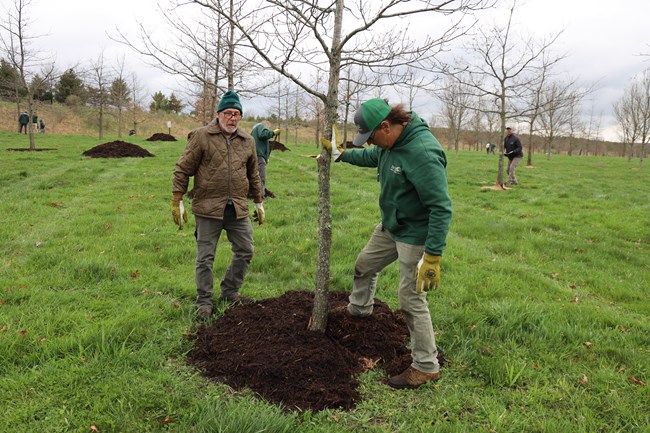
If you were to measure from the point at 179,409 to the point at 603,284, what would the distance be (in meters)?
5.30

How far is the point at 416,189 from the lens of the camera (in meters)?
2.74

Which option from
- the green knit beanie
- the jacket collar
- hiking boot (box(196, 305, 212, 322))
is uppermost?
the green knit beanie

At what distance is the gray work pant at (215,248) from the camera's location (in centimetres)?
392

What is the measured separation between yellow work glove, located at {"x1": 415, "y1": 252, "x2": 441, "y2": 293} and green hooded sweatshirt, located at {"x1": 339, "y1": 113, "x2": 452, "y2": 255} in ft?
0.16

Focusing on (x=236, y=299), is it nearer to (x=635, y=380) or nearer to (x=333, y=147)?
(x=333, y=147)

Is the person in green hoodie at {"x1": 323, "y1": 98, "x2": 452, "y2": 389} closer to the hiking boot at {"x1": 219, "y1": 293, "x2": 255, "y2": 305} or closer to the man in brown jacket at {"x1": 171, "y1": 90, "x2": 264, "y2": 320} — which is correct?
the man in brown jacket at {"x1": 171, "y1": 90, "x2": 264, "y2": 320}

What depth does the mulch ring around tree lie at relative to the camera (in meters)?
2.85

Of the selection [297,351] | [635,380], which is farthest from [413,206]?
[635,380]

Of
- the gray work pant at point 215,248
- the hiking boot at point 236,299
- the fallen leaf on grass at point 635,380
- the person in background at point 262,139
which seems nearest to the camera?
the fallen leaf on grass at point 635,380

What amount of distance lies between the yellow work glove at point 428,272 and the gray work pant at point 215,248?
201 centimetres

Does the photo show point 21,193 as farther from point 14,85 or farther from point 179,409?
point 14,85

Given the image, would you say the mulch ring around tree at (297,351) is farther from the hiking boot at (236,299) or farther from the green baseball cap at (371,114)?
the green baseball cap at (371,114)

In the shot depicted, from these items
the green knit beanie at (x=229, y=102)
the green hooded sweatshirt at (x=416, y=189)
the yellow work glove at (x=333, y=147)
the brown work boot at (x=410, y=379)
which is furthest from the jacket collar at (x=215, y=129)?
the brown work boot at (x=410, y=379)

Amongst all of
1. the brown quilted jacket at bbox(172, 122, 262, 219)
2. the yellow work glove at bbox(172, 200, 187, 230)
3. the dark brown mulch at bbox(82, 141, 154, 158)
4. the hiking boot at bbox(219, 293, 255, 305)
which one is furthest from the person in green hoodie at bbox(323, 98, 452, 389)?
the dark brown mulch at bbox(82, 141, 154, 158)
